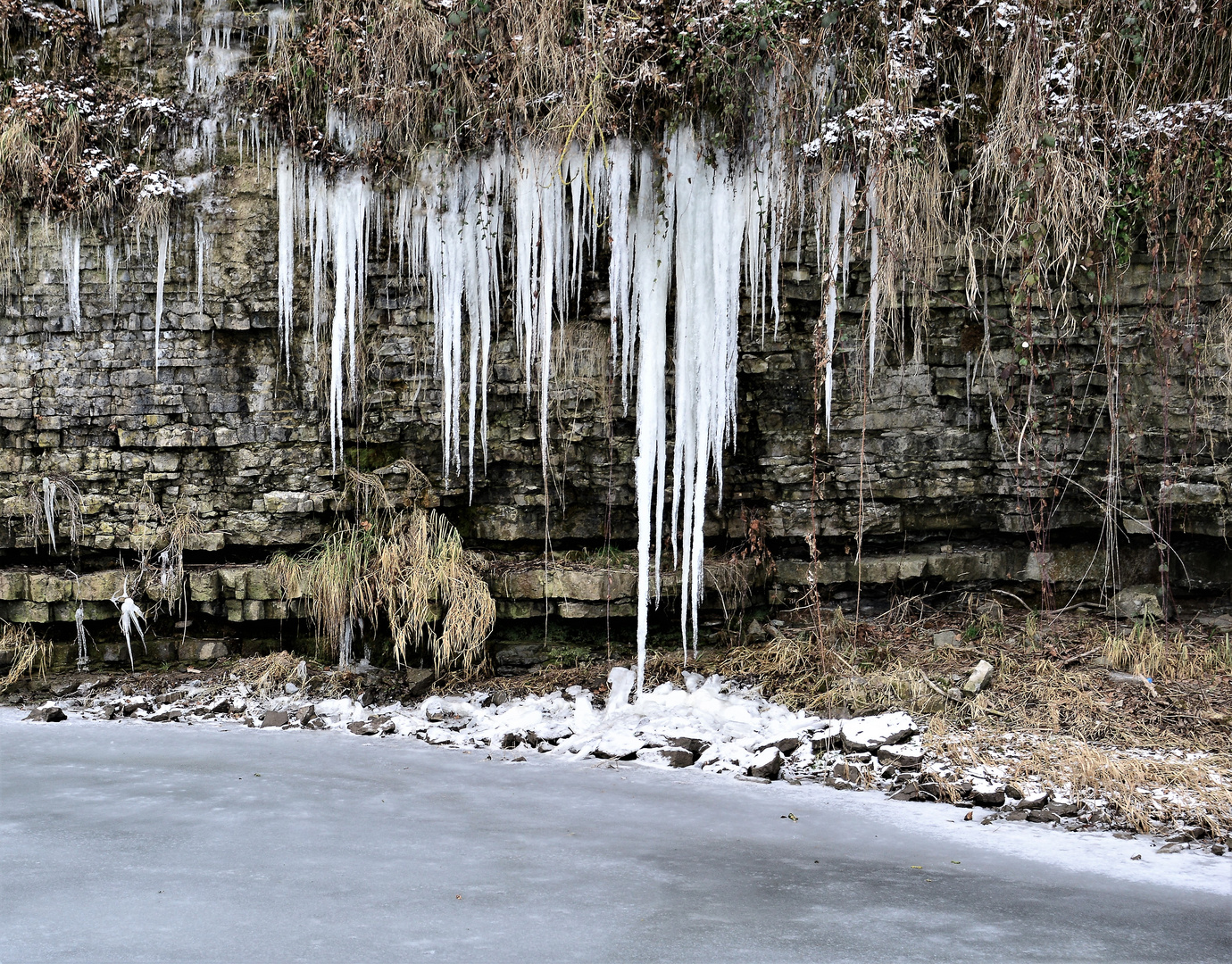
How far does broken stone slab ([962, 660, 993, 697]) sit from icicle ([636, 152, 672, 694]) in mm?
1648

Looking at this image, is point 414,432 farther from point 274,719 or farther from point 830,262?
point 830,262

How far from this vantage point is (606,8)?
5.26 m

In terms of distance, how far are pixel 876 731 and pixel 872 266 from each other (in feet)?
8.23

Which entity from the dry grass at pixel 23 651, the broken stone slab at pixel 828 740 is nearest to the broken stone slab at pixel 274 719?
the dry grass at pixel 23 651

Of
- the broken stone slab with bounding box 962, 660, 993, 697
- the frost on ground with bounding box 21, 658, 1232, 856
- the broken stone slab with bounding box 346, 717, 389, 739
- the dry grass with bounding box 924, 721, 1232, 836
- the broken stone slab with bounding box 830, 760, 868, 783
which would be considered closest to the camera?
the dry grass with bounding box 924, 721, 1232, 836

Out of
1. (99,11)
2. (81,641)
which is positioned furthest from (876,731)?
(99,11)

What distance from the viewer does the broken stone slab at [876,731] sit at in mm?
4152

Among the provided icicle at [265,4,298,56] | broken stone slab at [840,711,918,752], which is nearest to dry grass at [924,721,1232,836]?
broken stone slab at [840,711,918,752]

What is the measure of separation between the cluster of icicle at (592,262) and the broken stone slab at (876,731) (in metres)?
1.12

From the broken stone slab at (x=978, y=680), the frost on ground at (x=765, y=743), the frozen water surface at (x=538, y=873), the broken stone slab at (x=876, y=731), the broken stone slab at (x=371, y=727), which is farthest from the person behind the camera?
the broken stone slab at (x=371, y=727)

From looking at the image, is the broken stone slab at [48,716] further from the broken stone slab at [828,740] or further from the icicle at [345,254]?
the broken stone slab at [828,740]

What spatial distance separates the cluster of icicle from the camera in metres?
5.32

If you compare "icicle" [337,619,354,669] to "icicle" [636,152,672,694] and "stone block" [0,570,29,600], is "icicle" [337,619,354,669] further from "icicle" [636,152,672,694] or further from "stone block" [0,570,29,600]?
"stone block" [0,570,29,600]

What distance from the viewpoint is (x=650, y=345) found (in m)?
5.36
